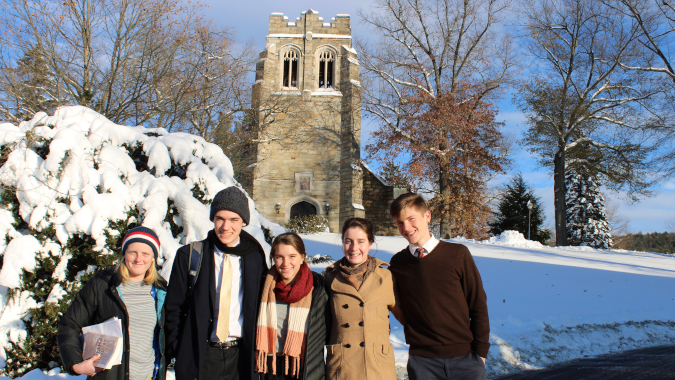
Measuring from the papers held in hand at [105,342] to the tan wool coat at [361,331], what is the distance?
3.70ft

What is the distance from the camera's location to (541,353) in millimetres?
4926

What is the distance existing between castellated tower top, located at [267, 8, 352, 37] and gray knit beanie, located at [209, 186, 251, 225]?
20.1m

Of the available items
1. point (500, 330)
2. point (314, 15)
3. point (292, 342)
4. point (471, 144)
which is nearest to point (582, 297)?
point (500, 330)

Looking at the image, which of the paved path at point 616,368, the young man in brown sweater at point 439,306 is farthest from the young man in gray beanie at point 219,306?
the paved path at point 616,368

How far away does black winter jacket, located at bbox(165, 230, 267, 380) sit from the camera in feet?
7.43

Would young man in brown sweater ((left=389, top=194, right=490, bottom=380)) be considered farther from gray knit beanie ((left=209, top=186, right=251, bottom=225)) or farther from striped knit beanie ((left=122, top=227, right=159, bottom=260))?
striped knit beanie ((left=122, top=227, right=159, bottom=260))

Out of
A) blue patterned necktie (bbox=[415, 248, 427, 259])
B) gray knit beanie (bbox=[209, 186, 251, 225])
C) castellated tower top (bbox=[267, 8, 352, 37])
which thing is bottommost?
blue patterned necktie (bbox=[415, 248, 427, 259])

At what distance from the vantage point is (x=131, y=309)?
7.70 feet

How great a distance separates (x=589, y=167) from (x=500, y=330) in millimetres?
15515

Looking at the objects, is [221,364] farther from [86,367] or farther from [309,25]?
[309,25]

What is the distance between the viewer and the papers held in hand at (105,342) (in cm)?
219

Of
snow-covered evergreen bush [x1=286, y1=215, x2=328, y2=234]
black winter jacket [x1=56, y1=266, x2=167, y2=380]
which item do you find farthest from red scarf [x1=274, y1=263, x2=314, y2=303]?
snow-covered evergreen bush [x1=286, y1=215, x2=328, y2=234]

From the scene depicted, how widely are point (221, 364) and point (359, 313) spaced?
83 centimetres

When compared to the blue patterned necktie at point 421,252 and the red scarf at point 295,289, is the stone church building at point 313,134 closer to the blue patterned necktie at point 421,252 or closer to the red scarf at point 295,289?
the blue patterned necktie at point 421,252
